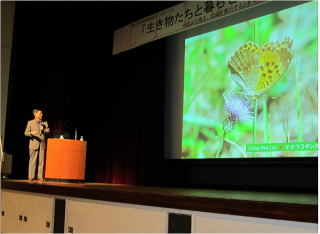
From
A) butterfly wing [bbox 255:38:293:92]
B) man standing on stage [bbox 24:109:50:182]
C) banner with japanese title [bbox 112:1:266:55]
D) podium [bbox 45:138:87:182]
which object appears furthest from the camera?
man standing on stage [bbox 24:109:50:182]

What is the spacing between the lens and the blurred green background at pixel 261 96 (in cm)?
314

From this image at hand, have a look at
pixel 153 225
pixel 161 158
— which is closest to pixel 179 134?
pixel 161 158

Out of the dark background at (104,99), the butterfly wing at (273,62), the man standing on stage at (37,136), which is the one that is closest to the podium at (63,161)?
the man standing on stage at (37,136)

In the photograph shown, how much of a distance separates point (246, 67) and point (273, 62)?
252mm

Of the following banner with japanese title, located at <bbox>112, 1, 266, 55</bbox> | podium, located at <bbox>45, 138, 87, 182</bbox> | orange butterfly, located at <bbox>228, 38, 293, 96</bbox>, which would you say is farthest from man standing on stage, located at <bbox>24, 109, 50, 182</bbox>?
orange butterfly, located at <bbox>228, 38, 293, 96</bbox>

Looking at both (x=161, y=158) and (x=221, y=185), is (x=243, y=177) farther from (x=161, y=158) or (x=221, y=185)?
(x=161, y=158)

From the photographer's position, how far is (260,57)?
11.4ft

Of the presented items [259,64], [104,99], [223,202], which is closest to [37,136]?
[104,99]

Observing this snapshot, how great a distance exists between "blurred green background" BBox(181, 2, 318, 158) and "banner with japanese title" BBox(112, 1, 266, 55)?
222 millimetres

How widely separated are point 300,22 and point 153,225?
206 cm

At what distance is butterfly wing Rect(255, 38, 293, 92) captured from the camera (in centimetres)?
330

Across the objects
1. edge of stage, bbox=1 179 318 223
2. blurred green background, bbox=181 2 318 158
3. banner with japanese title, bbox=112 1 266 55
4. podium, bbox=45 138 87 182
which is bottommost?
edge of stage, bbox=1 179 318 223

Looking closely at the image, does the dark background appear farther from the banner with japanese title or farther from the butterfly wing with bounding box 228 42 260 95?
the butterfly wing with bounding box 228 42 260 95

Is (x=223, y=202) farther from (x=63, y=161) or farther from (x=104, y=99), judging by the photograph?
(x=104, y=99)
